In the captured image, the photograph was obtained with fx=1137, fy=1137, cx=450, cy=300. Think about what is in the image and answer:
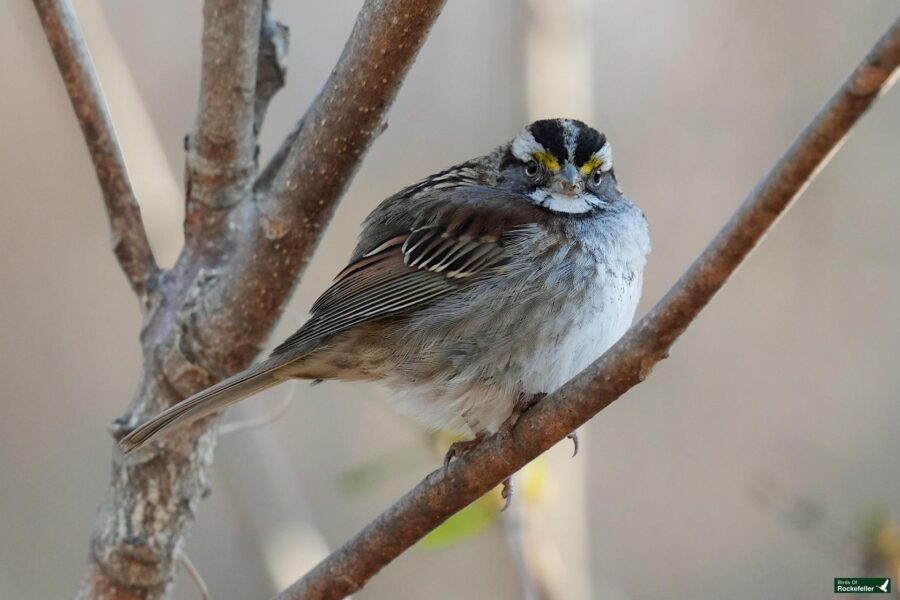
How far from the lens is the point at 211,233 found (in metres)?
3.67

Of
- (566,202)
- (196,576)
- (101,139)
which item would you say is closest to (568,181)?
(566,202)

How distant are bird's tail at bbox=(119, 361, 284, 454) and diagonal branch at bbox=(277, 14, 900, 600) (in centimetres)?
66

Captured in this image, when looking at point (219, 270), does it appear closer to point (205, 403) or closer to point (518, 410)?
point (205, 403)

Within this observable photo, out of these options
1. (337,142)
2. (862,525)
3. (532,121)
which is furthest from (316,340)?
(862,525)

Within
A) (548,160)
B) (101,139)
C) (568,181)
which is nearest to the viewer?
(101,139)

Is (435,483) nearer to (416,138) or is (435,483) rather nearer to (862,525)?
(862,525)

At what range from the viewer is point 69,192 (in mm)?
7160

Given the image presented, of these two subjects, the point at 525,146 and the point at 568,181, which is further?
the point at 525,146

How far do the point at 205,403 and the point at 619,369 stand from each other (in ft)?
4.68

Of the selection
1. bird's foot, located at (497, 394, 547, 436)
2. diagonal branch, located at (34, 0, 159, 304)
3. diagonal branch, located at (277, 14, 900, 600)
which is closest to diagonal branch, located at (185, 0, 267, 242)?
diagonal branch, located at (34, 0, 159, 304)

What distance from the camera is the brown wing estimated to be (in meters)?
3.70

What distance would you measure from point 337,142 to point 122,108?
1309mm

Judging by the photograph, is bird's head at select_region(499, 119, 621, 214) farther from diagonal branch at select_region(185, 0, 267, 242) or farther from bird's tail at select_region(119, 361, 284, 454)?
bird's tail at select_region(119, 361, 284, 454)

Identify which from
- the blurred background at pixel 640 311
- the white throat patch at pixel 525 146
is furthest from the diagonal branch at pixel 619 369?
the blurred background at pixel 640 311
